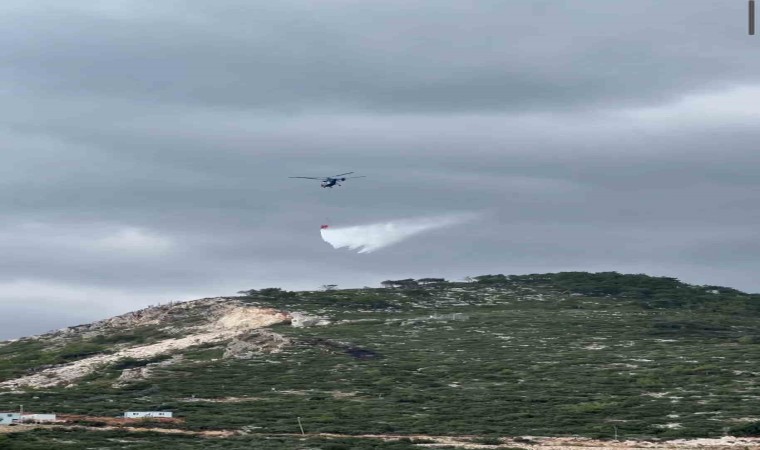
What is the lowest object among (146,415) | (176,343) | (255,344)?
(146,415)

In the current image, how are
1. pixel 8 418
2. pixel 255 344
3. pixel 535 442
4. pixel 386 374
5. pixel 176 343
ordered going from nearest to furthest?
pixel 535 442 < pixel 8 418 < pixel 386 374 < pixel 255 344 < pixel 176 343

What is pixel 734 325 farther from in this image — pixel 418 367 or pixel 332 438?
pixel 332 438

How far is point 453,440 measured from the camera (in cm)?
9512

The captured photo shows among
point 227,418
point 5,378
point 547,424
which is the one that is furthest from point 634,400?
point 5,378

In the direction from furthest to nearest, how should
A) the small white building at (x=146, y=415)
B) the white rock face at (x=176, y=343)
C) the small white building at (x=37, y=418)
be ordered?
1. the white rock face at (x=176, y=343)
2. the small white building at (x=146, y=415)
3. the small white building at (x=37, y=418)

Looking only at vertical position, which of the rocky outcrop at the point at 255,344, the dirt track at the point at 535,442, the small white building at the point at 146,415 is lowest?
the dirt track at the point at 535,442

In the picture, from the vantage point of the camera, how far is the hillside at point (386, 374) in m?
99.1

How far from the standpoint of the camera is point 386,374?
13425 centimetres

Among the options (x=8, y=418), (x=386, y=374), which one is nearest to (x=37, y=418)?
(x=8, y=418)

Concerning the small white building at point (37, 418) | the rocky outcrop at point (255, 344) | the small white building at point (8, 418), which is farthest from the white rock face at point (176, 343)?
the small white building at point (8, 418)

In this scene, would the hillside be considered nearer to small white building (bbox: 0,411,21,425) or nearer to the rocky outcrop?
the rocky outcrop

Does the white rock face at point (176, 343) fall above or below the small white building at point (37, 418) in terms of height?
above

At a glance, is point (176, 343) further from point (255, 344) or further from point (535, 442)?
point (535, 442)

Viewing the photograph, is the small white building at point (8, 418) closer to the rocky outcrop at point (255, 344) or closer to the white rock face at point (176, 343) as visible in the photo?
the white rock face at point (176, 343)
